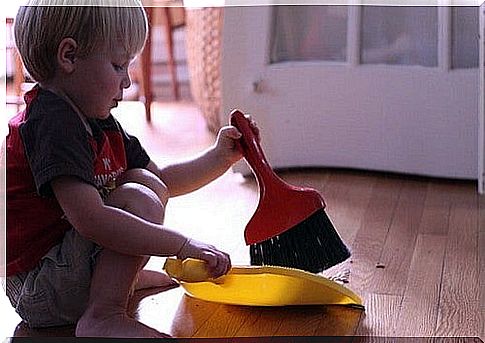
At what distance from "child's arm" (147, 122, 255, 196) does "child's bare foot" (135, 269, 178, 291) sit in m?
0.09

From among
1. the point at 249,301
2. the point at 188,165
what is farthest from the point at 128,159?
the point at 249,301

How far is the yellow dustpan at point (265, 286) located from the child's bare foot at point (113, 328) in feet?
0.20

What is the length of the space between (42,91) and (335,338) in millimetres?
346

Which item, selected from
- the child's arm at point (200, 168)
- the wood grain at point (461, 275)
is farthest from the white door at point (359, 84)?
the child's arm at point (200, 168)

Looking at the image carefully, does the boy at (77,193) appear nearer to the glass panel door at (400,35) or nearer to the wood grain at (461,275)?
the wood grain at (461,275)

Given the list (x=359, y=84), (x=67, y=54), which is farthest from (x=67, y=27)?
(x=359, y=84)

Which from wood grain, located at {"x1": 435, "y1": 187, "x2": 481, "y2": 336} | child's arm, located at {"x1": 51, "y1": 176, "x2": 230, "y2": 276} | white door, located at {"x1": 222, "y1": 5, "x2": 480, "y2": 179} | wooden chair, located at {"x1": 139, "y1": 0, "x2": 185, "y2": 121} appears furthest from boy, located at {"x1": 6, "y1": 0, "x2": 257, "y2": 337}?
wooden chair, located at {"x1": 139, "y1": 0, "x2": 185, "y2": 121}

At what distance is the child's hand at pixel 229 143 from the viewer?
1.03 metres

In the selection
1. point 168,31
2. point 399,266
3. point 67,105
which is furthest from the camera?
point 168,31

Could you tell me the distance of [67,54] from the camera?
0.90 meters

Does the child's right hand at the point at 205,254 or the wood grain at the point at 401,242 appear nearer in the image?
the child's right hand at the point at 205,254

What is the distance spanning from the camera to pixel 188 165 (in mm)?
1079

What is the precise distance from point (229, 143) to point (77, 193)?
0.23 meters

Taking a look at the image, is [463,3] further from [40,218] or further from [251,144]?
[40,218]
